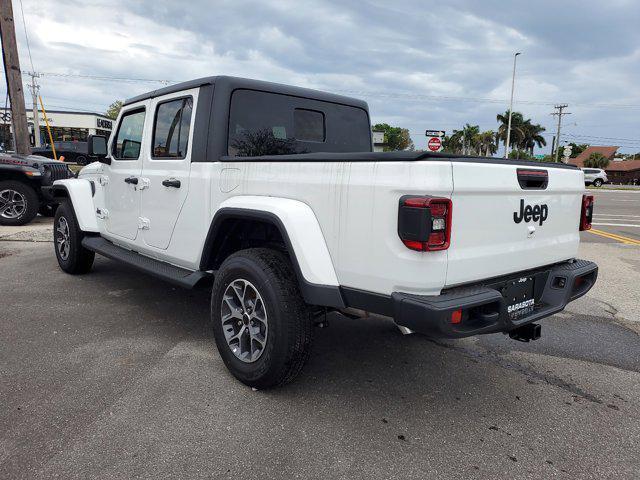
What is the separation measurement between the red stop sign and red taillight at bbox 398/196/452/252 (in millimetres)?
12484

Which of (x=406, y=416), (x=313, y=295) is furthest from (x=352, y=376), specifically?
(x=313, y=295)

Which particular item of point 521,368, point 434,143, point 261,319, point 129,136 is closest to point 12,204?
point 129,136

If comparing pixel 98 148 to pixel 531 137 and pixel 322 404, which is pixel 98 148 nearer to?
pixel 322 404

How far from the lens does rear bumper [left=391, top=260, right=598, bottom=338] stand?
2246 mm

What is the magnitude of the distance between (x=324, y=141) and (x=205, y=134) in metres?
1.21

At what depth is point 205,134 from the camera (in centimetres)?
343

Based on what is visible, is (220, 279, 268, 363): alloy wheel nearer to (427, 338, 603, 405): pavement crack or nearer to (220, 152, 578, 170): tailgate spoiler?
(220, 152, 578, 170): tailgate spoiler

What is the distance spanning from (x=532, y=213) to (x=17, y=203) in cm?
1012

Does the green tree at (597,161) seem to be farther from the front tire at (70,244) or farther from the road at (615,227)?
Answer: the front tire at (70,244)

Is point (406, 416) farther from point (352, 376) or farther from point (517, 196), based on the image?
point (517, 196)

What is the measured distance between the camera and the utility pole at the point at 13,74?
1162 centimetres

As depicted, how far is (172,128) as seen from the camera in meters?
3.86

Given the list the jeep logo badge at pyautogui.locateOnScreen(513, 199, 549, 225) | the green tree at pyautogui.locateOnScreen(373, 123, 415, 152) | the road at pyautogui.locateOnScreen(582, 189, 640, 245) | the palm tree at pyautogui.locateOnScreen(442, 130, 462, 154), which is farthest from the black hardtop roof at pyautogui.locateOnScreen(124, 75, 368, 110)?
the palm tree at pyautogui.locateOnScreen(442, 130, 462, 154)

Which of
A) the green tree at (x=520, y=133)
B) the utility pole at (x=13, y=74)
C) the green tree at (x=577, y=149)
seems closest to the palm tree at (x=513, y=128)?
the green tree at (x=520, y=133)
